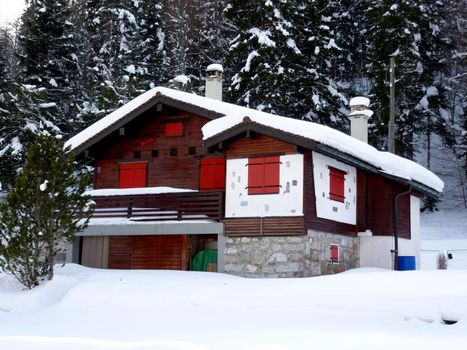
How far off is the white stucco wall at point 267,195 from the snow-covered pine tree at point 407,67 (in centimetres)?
1848

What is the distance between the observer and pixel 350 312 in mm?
13023

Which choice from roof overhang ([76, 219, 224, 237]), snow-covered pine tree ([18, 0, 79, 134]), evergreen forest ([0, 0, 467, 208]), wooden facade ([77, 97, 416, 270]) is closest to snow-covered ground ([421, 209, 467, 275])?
evergreen forest ([0, 0, 467, 208])

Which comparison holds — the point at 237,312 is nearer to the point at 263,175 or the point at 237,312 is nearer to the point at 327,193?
the point at 263,175

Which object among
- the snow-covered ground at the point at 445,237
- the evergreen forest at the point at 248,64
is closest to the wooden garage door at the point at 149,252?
the evergreen forest at the point at 248,64

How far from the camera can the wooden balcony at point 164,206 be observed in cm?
1997

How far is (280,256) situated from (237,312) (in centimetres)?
485

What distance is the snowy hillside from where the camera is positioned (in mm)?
11438

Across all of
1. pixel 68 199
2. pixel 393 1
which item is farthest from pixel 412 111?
pixel 68 199

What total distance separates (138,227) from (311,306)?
842cm

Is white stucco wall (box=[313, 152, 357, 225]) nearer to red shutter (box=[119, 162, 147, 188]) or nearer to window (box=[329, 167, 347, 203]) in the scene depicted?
window (box=[329, 167, 347, 203])

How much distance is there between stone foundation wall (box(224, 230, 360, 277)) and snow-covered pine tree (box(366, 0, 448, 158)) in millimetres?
18390

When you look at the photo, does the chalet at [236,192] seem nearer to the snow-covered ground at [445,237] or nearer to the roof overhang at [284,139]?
the roof overhang at [284,139]

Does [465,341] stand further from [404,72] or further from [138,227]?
[404,72]

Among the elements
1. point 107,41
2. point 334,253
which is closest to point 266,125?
point 334,253
